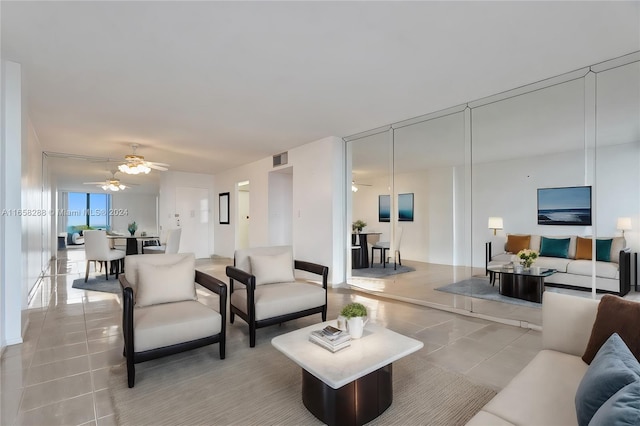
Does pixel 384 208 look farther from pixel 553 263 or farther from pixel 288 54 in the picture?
pixel 288 54

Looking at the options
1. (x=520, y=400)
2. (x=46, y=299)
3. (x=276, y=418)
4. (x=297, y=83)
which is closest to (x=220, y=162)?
(x=46, y=299)

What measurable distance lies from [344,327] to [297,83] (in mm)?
2529

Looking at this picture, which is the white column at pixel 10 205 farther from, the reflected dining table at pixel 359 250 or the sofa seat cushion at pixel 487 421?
the reflected dining table at pixel 359 250

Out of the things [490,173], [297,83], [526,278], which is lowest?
[526,278]

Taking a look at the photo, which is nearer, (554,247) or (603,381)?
(603,381)

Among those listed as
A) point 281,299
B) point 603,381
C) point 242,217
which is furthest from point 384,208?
point 242,217

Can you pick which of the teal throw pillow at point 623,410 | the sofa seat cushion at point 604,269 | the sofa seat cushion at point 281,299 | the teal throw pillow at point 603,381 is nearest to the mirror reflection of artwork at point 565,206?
the sofa seat cushion at point 604,269

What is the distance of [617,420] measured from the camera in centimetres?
89

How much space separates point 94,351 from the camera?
281 centimetres

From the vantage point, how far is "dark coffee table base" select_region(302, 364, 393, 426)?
1770 mm

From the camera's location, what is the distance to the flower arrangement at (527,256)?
3.89 m

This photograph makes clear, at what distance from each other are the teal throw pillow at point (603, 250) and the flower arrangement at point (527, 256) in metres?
0.72

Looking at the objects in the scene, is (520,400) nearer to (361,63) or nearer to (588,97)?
(361,63)

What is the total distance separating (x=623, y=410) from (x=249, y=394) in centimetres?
197
